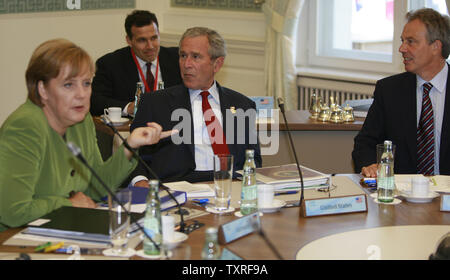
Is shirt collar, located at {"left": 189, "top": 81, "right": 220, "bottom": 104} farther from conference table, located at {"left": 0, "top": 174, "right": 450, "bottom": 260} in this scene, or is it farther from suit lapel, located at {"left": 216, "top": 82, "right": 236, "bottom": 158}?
conference table, located at {"left": 0, "top": 174, "right": 450, "bottom": 260}

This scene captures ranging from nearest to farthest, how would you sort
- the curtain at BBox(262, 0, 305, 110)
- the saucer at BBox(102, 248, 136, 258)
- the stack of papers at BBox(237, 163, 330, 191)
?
the saucer at BBox(102, 248, 136, 258) < the stack of papers at BBox(237, 163, 330, 191) < the curtain at BBox(262, 0, 305, 110)

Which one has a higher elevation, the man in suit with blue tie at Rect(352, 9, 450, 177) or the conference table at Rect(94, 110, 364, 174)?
the man in suit with blue tie at Rect(352, 9, 450, 177)

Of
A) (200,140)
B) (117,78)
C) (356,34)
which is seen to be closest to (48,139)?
(200,140)

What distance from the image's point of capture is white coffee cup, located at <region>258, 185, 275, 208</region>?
214 cm

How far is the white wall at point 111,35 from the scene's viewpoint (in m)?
5.60

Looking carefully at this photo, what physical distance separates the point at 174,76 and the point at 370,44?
6.32 feet

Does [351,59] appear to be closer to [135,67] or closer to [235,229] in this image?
[135,67]

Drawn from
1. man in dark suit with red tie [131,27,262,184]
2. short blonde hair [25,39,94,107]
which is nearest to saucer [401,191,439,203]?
man in dark suit with red tie [131,27,262,184]

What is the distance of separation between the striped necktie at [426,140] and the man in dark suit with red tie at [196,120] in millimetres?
782

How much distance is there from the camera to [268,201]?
2150 mm

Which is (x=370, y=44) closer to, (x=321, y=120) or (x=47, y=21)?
→ (x=321, y=120)

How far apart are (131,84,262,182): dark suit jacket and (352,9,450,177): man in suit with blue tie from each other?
599 mm

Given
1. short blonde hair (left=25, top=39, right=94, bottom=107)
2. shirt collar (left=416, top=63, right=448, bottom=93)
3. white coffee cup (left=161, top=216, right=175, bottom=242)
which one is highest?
short blonde hair (left=25, top=39, right=94, bottom=107)

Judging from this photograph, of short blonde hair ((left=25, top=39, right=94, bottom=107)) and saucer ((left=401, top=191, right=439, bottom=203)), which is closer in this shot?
short blonde hair ((left=25, top=39, right=94, bottom=107))
